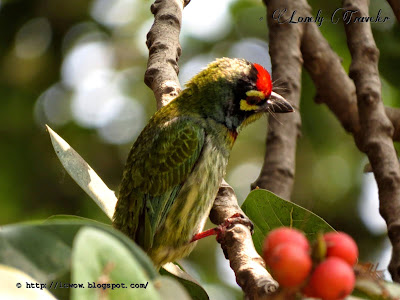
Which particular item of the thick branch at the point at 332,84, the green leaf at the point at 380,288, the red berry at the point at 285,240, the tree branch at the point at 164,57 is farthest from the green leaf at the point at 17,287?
the thick branch at the point at 332,84

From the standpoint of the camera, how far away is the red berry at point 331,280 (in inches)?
41.2

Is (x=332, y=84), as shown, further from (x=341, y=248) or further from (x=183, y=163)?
(x=341, y=248)

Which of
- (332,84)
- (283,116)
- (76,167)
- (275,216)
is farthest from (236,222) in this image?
(332,84)

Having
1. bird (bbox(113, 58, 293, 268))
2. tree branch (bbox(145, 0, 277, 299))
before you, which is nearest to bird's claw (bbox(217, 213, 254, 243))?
tree branch (bbox(145, 0, 277, 299))

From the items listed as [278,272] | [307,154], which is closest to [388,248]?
[307,154]

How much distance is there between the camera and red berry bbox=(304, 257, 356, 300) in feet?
3.43

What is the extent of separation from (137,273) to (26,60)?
337 cm

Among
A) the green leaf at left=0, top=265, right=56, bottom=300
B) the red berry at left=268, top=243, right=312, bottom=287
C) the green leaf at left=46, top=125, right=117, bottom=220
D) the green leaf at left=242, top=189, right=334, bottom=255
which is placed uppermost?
the green leaf at left=46, top=125, right=117, bottom=220

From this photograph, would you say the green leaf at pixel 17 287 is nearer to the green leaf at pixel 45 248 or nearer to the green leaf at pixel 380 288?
the green leaf at pixel 45 248

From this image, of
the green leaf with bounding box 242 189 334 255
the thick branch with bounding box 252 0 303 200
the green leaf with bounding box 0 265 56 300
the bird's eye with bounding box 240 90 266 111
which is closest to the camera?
the green leaf with bounding box 0 265 56 300

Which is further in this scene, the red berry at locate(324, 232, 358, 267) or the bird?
the bird

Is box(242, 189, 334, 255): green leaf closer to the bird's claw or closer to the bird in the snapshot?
the bird's claw

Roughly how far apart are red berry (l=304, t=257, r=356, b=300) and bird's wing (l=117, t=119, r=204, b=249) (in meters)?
1.58

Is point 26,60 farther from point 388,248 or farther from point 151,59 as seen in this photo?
point 388,248
